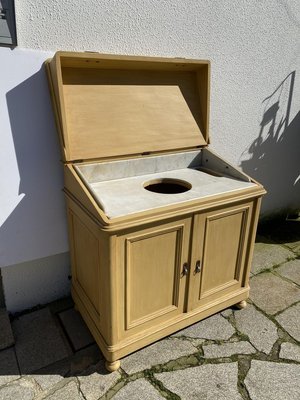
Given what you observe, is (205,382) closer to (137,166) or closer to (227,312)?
(227,312)

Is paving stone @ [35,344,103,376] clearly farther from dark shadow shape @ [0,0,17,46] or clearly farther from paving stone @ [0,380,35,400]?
dark shadow shape @ [0,0,17,46]

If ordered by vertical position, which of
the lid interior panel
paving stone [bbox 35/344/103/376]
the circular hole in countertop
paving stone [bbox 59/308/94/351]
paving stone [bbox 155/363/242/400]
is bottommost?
paving stone [bbox 35/344/103/376]

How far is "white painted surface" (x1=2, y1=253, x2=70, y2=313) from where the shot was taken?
2.36m

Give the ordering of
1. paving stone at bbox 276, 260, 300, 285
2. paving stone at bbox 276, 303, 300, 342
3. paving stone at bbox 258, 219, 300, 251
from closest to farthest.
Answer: paving stone at bbox 276, 303, 300, 342 < paving stone at bbox 276, 260, 300, 285 < paving stone at bbox 258, 219, 300, 251

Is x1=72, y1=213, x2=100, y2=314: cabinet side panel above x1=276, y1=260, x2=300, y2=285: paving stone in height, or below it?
above

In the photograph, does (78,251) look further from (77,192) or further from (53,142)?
(53,142)

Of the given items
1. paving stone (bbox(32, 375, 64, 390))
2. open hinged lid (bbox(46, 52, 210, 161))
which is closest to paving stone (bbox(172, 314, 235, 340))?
paving stone (bbox(32, 375, 64, 390))

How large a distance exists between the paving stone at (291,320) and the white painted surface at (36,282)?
65.5 inches

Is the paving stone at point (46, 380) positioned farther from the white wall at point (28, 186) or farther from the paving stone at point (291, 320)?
the paving stone at point (291, 320)

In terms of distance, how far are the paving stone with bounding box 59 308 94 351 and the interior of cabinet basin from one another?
1.01m

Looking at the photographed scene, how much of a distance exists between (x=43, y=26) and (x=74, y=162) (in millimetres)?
822

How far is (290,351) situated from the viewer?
2148 millimetres

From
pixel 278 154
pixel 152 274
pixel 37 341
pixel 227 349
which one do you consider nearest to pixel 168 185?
pixel 152 274

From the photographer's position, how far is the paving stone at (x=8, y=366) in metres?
1.92
